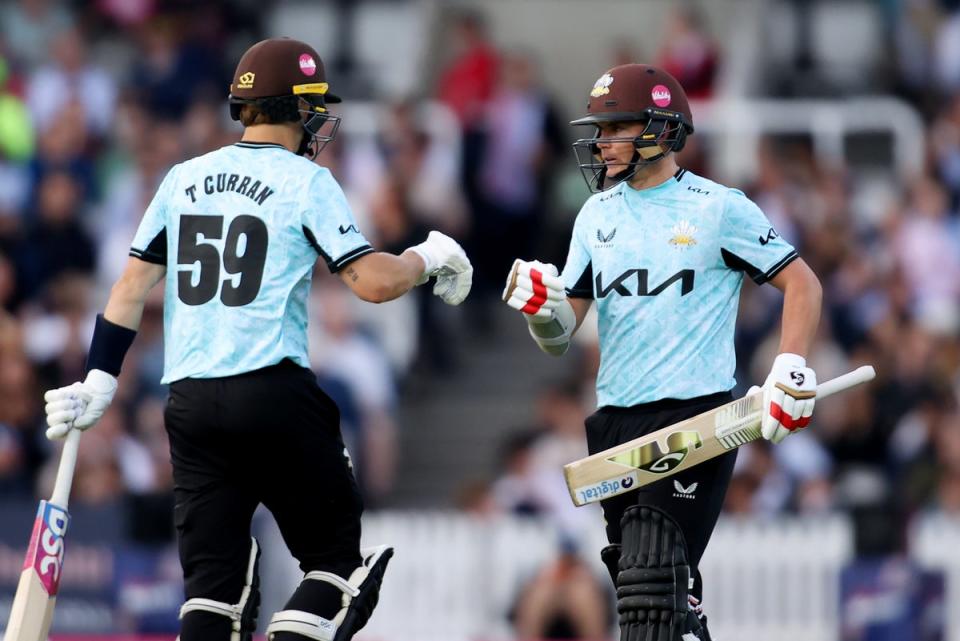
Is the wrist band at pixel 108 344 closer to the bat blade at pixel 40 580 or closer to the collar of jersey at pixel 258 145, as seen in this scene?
the bat blade at pixel 40 580

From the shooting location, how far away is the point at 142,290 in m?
6.59

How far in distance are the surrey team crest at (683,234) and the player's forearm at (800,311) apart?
366 mm

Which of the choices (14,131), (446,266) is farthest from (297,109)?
(14,131)

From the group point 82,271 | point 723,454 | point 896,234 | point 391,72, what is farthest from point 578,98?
point 723,454

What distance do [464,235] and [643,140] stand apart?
6.85 meters

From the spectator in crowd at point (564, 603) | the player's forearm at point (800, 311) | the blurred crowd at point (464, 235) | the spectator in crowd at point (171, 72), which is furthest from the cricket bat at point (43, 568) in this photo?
the spectator in crowd at point (171, 72)

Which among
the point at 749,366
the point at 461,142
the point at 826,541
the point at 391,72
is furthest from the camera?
the point at 391,72

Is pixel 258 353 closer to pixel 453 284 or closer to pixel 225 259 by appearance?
pixel 225 259

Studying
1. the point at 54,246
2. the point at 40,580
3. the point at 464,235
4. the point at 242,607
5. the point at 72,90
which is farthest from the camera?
the point at 72,90

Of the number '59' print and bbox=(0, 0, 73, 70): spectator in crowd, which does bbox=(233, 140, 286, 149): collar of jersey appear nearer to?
the number '59' print

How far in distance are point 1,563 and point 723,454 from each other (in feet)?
19.1

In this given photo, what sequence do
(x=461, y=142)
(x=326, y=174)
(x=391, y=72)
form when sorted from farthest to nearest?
(x=391, y=72)
(x=461, y=142)
(x=326, y=174)

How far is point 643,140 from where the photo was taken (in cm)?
671

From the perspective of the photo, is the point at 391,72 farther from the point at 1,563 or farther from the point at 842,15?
the point at 1,563
